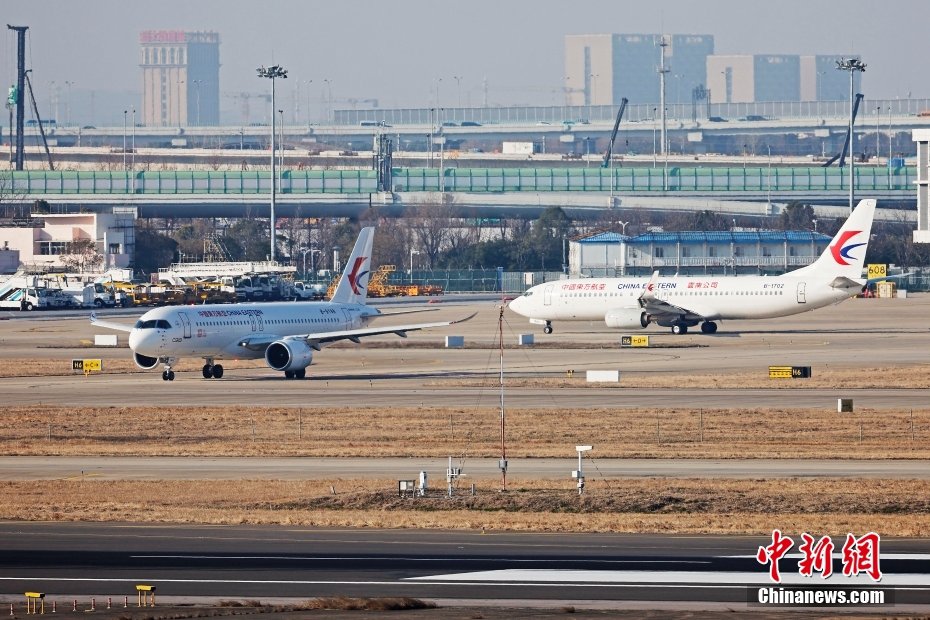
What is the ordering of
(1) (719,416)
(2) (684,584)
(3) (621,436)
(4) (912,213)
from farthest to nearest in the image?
(4) (912,213), (1) (719,416), (3) (621,436), (2) (684,584)

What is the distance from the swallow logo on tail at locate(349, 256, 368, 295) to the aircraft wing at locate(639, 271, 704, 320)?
23.9m

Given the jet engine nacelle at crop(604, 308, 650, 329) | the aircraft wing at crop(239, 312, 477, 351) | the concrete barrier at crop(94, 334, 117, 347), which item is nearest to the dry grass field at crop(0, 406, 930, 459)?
the aircraft wing at crop(239, 312, 477, 351)

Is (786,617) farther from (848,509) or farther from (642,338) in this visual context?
(642,338)

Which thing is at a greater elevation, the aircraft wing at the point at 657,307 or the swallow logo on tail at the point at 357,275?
the swallow logo on tail at the point at 357,275

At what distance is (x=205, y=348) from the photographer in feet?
225

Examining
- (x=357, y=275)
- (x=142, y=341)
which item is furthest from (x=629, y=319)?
(x=142, y=341)

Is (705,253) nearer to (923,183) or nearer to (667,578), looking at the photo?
(923,183)

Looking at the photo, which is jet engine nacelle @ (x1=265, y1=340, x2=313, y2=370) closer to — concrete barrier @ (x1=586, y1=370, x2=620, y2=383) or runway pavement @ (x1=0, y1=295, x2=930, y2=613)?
runway pavement @ (x1=0, y1=295, x2=930, y2=613)

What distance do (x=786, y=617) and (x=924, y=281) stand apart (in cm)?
13834

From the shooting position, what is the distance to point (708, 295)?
96.1 metres

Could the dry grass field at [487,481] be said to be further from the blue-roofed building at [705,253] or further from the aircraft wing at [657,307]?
the blue-roofed building at [705,253]

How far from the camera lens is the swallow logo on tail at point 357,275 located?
256 ft

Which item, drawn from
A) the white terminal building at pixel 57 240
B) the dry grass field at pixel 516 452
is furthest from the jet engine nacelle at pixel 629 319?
the white terminal building at pixel 57 240

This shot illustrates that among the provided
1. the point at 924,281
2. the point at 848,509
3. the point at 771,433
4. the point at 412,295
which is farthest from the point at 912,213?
the point at 848,509
